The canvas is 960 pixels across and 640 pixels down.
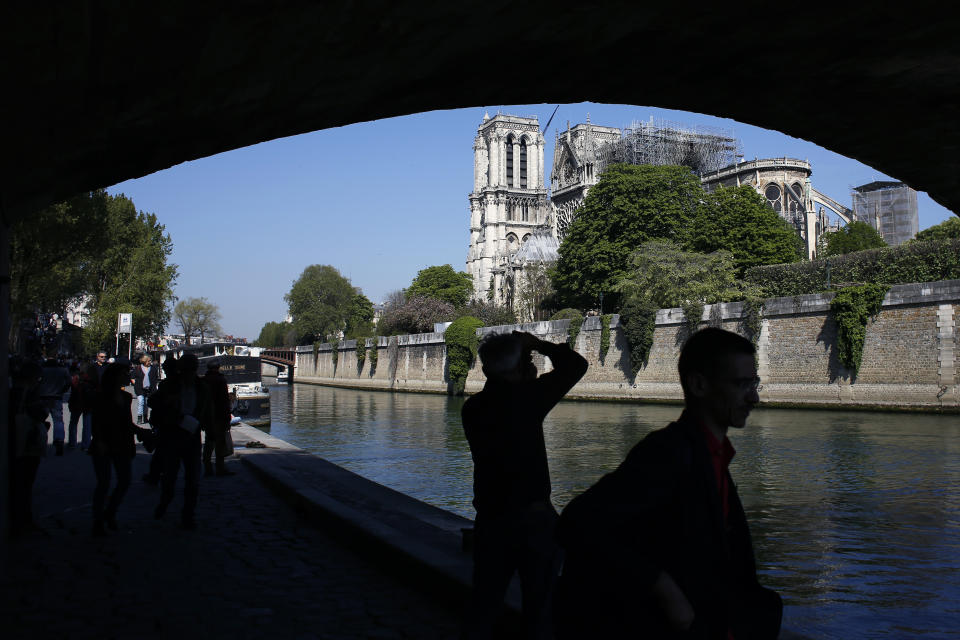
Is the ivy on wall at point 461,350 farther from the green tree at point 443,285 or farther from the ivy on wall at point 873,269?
the green tree at point 443,285

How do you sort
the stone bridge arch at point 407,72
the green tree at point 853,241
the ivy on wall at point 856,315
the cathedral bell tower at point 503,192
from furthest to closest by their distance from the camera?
the cathedral bell tower at point 503,192
the green tree at point 853,241
the ivy on wall at point 856,315
the stone bridge arch at point 407,72

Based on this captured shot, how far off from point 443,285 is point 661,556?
9002cm

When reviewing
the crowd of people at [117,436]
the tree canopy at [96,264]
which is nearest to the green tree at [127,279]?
the tree canopy at [96,264]

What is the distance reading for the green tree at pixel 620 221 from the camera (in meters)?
45.9

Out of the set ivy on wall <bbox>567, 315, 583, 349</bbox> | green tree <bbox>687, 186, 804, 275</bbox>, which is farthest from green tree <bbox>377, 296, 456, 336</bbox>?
ivy on wall <bbox>567, 315, 583, 349</bbox>

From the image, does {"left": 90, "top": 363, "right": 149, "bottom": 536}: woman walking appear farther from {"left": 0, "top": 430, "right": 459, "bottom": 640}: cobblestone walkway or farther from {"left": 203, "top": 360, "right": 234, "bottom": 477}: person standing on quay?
{"left": 203, "top": 360, "right": 234, "bottom": 477}: person standing on quay

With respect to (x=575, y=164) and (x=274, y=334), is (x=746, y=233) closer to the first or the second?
(x=575, y=164)

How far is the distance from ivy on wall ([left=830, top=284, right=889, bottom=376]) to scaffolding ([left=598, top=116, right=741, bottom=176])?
1994 inches

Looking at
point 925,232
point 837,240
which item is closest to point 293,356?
point 837,240

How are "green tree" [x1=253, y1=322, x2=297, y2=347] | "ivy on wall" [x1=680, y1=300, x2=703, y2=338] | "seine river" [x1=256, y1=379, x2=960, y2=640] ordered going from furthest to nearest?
"green tree" [x1=253, y1=322, x2=297, y2=347] < "ivy on wall" [x1=680, y1=300, x2=703, y2=338] < "seine river" [x1=256, y1=379, x2=960, y2=640]

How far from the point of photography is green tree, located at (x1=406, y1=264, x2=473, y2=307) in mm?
89688

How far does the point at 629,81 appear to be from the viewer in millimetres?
4523

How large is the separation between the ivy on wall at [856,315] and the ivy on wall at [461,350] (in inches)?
890

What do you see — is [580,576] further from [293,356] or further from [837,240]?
[293,356]
